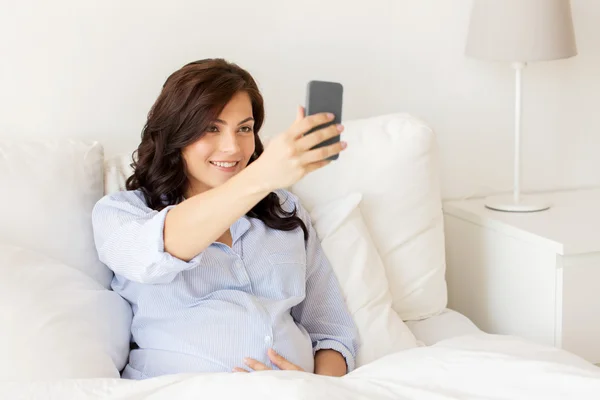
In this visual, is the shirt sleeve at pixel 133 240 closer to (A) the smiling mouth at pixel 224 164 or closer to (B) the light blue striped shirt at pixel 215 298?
(B) the light blue striped shirt at pixel 215 298

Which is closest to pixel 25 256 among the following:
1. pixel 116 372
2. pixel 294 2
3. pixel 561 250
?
pixel 116 372

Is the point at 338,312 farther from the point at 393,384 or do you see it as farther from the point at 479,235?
the point at 479,235

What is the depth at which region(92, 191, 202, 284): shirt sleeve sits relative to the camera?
53.2 inches

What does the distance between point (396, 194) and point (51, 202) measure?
755 mm

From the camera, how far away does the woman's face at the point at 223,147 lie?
1532mm

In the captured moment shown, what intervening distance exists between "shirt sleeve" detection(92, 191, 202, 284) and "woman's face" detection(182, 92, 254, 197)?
0.42ft

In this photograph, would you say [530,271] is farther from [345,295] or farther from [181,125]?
[181,125]

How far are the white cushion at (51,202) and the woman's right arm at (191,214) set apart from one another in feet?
0.21

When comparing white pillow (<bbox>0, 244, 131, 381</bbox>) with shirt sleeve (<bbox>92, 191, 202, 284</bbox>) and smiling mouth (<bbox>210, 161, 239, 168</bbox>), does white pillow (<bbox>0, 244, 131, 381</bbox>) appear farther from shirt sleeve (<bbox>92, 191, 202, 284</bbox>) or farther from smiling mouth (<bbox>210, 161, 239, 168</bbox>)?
smiling mouth (<bbox>210, 161, 239, 168</bbox>)

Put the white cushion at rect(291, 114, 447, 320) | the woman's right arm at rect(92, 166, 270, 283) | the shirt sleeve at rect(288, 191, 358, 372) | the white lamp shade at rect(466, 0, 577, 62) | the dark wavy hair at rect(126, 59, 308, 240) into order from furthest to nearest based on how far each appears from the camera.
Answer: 1. the white lamp shade at rect(466, 0, 577, 62)
2. the white cushion at rect(291, 114, 447, 320)
3. the shirt sleeve at rect(288, 191, 358, 372)
4. the dark wavy hair at rect(126, 59, 308, 240)
5. the woman's right arm at rect(92, 166, 270, 283)

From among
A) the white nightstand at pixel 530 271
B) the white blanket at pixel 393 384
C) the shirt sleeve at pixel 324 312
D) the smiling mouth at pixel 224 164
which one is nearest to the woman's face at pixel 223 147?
the smiling mouth at pixel 224 164

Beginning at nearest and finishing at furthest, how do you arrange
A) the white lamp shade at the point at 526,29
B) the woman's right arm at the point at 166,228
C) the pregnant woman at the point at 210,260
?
the woman's right arm at the point at 166,228
the pregnant woman at the point at 210,260
the white lamp shade at the point at 526,29

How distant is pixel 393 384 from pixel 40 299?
61cm

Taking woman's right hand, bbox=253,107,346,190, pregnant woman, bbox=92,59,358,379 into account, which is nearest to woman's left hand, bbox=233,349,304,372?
pregnant woman, bbox=92,59,358,379
